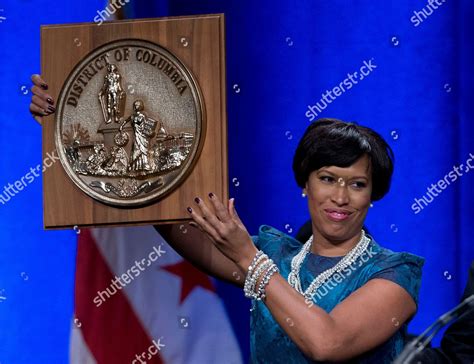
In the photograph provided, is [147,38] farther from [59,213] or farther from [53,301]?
[53,301]

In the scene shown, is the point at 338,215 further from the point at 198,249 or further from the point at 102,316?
the point at 102,316

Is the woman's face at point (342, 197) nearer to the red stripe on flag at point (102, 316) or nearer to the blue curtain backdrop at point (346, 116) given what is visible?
the blue curtain backdrop at point (346, 116)

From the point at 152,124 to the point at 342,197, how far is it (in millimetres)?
427

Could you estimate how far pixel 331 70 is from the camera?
271 centimetres

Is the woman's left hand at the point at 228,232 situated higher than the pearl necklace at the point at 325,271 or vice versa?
the woman's left hand at the point at 228,232

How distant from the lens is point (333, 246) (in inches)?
76.9

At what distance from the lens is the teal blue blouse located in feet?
6.00

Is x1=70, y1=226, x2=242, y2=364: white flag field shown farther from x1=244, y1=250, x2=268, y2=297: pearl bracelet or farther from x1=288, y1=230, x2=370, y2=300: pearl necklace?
x1=244, y1=250, x2=268, y2=297: pearl bracelet

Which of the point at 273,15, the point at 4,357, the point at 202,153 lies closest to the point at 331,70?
the point at 273,15

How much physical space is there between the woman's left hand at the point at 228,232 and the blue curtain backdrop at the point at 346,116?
966 millimetres

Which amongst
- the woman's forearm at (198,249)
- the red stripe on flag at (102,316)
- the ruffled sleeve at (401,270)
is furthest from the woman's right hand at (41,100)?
the red stripe on flag at (102,316)

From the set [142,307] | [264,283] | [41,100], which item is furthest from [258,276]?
[142,307]

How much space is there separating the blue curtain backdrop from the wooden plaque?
0.85 meters

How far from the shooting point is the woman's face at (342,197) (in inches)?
74.2
